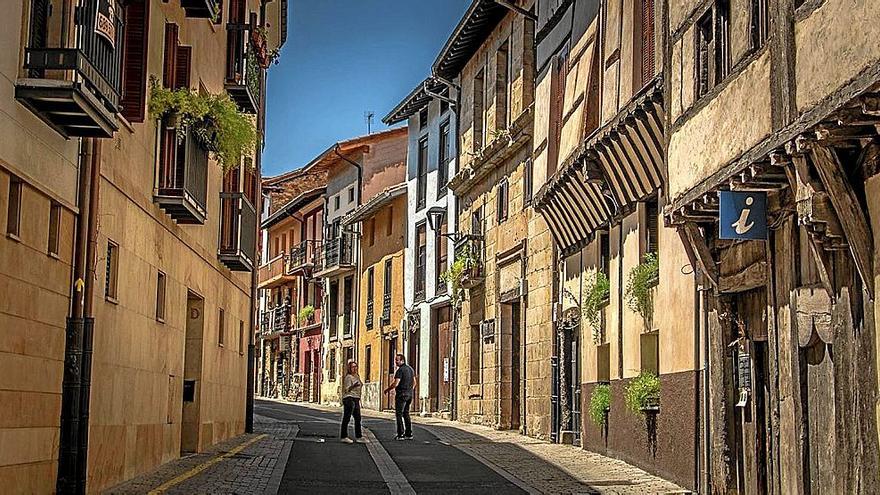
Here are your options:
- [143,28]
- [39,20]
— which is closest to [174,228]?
[143,28]

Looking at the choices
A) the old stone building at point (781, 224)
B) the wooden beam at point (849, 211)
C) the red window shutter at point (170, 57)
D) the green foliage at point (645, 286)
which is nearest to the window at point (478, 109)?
the green foliage at point (645, 286)

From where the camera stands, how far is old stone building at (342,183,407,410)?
4069cm

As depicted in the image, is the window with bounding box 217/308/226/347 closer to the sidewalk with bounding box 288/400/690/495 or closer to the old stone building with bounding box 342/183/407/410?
the sidewalk with bounding box 288/400/690/495

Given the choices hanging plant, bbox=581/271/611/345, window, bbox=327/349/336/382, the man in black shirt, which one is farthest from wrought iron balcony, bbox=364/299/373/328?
hanging plant, bbox=581/271/611/345

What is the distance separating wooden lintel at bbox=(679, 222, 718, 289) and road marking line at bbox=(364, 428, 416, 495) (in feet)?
13.8

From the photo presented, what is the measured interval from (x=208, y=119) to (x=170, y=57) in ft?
4.19

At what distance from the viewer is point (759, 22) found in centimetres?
1209

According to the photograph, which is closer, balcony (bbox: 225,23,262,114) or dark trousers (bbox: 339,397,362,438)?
balcony (bbox: 225,23,262,114)

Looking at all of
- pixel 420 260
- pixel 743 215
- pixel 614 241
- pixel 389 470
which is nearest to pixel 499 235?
pixel 614 241

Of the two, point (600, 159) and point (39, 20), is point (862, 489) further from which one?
point (600, 159)

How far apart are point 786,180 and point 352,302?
120ft

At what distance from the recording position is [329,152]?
158ft

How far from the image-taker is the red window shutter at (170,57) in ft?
52.3

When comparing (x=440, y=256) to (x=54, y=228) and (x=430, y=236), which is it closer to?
(x=430, y=236)
